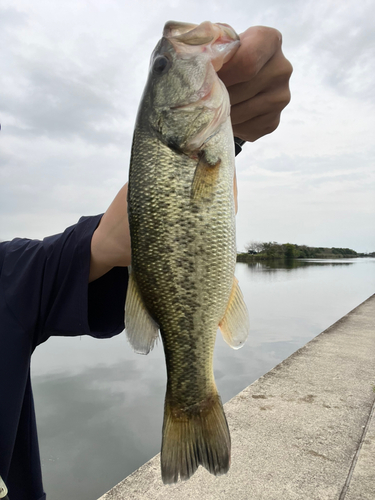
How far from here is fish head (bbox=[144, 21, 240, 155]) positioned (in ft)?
4.04

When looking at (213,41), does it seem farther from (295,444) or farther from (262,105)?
(295,444)

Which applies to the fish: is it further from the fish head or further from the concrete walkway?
the concrete walkway

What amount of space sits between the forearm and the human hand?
58cm

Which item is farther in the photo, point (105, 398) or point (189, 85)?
point (105, 398)

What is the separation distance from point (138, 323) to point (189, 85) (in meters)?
0.89

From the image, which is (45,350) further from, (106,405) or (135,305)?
(135,305)

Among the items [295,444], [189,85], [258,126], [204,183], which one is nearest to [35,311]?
[204,183]

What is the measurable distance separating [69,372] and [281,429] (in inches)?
207

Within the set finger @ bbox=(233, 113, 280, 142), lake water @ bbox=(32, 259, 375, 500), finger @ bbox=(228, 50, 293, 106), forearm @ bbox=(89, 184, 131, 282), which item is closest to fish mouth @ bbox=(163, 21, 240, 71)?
finger @ bbox=(228, 50, 293, 106)

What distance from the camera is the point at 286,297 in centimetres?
1886

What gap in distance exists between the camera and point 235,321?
126cm

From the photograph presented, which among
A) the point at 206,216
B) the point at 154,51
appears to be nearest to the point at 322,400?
the point at 206,216

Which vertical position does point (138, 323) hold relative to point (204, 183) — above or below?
below

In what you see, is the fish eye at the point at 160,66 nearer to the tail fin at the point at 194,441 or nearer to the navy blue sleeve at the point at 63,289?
the navy blue sleeve at the point at 63,289
